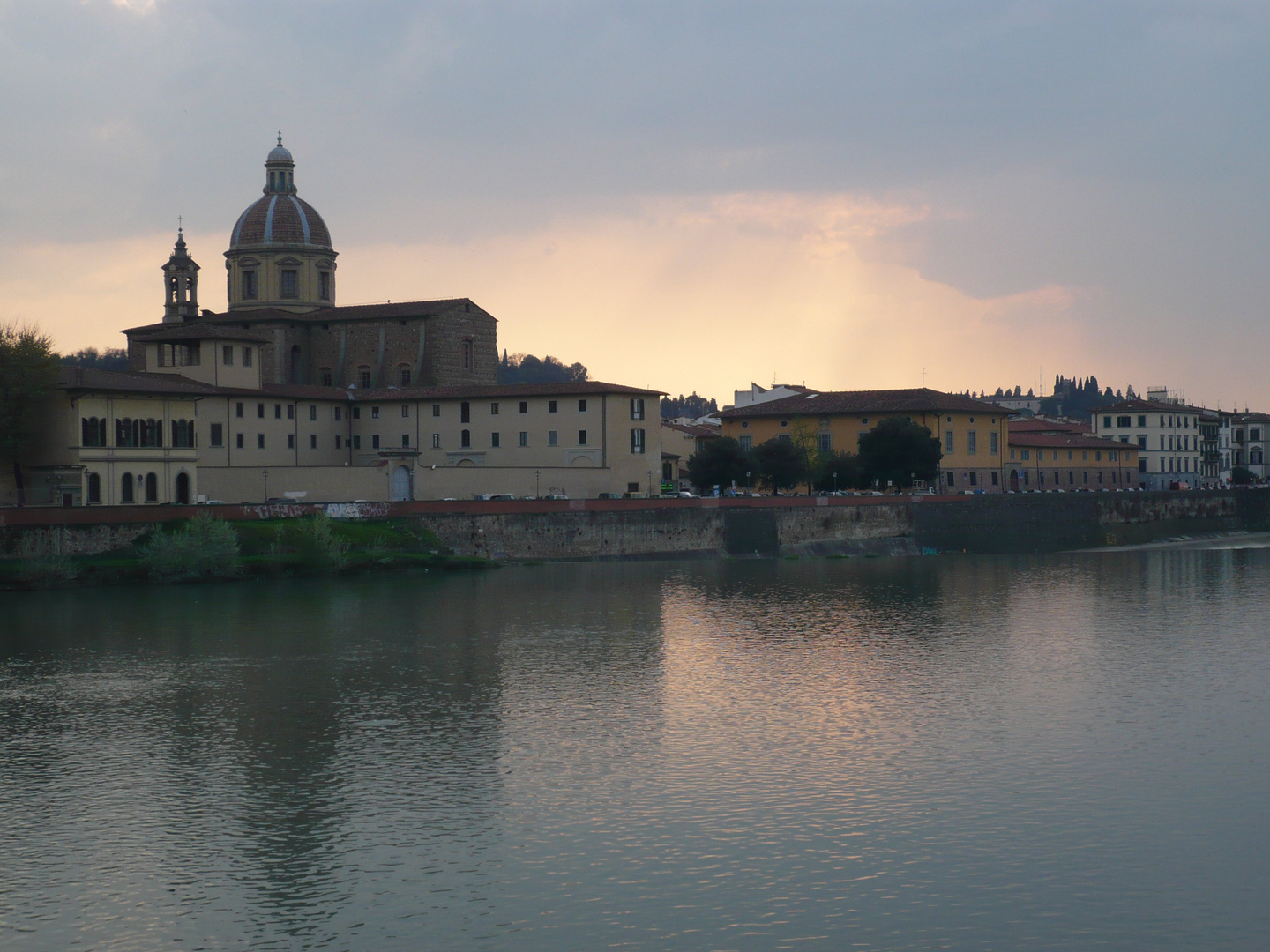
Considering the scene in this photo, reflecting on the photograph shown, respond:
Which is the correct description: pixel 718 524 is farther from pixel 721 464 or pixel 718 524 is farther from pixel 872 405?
pixel 872 405

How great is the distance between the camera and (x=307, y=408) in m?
87.4

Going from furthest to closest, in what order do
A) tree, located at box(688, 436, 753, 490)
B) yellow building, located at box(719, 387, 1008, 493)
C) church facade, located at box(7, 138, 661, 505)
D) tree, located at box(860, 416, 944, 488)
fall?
1. yellow building, located at box(719, 387, 1008, 493)
2. tree, located at box(860, 416, 944, 488)
3. tree, located at box(688, 436, 753, 490)
4. church facade, located at box(7, 138, 661, 505)

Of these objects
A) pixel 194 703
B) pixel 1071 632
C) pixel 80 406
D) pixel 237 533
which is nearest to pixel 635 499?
pixel 237 533

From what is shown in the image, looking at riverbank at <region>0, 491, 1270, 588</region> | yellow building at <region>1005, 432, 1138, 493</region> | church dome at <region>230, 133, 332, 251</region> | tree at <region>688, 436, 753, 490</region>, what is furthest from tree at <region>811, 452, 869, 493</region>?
church dome at <region>230, 133, 332, 251</region>

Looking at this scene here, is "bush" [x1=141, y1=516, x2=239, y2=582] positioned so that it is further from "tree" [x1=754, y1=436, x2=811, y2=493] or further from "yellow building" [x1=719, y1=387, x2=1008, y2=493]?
"yellow building" [x1=719, y1=387, x2=1008, y2=493]

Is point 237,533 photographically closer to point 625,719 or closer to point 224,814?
point 625,719

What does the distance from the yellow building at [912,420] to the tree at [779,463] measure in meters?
8.26

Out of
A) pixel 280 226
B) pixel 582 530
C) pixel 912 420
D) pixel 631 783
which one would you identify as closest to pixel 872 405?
pixel 912 420

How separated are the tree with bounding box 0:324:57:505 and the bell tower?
34.2 m

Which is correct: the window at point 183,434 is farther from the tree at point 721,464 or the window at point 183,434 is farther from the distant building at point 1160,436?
the distant building at point 1160,436

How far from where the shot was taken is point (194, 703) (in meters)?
34.1

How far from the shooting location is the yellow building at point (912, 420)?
10350 centimetres

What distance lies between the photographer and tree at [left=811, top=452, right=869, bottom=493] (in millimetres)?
98938

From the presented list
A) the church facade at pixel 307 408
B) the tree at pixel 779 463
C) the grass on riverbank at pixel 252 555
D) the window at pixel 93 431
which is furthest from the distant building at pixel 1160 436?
the window at pixel 93 431
